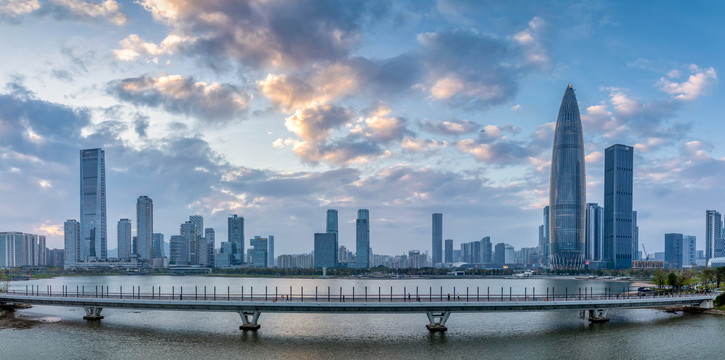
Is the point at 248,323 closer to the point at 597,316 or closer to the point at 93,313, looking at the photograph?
the point at 93,313

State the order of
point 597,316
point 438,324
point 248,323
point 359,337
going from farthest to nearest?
1. point 597,316
2. point 248,323
3. point 438,324
4. point 359,337

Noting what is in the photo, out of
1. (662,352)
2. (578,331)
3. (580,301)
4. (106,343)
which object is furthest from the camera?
(580,301)

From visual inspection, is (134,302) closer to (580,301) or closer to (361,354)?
(361,354)

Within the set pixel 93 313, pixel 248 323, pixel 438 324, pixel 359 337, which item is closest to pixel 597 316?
pixel 438 324

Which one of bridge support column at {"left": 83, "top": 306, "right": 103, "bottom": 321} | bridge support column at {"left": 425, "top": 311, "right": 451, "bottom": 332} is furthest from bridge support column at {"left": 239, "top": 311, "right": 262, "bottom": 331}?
bridge support column at {"left": 83, "top": 306, "right": 103, "bottom": 321}

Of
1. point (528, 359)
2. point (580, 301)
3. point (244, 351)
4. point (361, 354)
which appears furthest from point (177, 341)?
point (580, 301)

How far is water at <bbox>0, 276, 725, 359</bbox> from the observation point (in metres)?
56.4

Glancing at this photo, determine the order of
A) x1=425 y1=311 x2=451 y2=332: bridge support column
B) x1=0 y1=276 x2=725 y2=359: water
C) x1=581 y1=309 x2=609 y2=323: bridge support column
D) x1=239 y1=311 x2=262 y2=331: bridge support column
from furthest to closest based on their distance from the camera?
x1=581 y1=309 x2=609 y2=323: bridge support column, x1=239 y1=311 x2=262 y2=331: bridge support column, x1=425 y1=311 x2=451 y2=332: bridge support column, x1=0 y1=276 x2=725 y2=359: water

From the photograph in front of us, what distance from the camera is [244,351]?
57281 mm

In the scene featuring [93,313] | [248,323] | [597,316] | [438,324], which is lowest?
[93,313]

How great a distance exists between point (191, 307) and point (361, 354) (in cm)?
2727

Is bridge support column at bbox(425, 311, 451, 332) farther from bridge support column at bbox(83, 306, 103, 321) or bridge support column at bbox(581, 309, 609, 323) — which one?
bridge support column at bbox(83, 306, 103, 321)

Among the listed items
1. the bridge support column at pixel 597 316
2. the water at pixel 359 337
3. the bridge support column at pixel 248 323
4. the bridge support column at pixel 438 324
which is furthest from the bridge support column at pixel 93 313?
the bridge support column at pixel 597 316

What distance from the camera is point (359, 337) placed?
6525 centimetres
